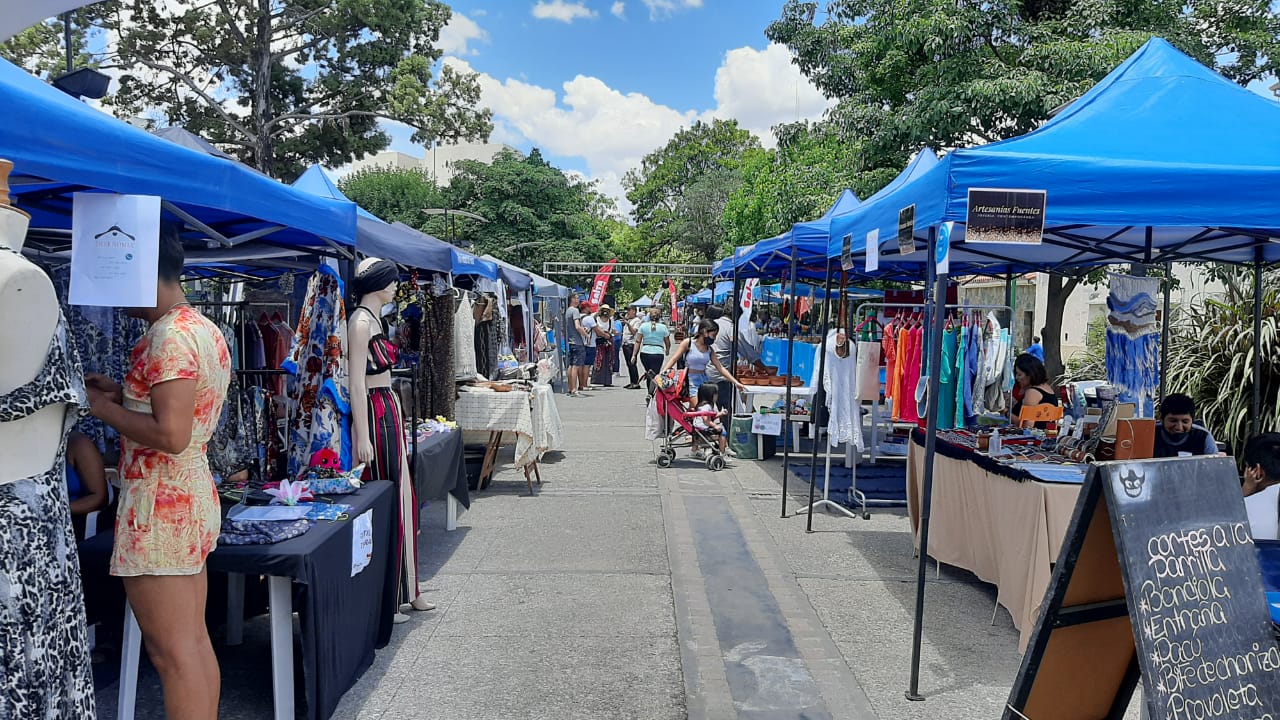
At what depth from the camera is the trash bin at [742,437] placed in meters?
10.4

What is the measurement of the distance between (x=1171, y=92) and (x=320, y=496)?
16.6 ft

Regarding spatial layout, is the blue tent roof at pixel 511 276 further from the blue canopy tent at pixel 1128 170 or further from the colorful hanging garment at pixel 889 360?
the blue canopy tent at pixel 1128 170

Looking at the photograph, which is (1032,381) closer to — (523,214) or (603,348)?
(603,348)

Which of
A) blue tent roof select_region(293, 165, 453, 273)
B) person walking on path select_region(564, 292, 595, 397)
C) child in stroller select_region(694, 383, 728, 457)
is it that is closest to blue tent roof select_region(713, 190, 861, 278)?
child in stroller select_region(694, 383, 728, 457)

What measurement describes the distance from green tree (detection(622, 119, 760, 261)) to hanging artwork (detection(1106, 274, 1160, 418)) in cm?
4451

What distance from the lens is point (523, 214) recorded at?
117 ft

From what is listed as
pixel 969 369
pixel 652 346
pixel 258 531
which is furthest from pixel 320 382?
pixel 652 346

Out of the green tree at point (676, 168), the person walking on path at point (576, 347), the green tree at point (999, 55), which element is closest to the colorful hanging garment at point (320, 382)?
the green tree at point (999, 55)

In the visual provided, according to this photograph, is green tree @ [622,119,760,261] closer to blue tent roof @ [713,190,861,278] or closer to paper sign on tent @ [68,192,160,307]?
blue tent roof @ [713,190,861,278]

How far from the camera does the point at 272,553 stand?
126 inches

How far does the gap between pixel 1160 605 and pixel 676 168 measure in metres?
53.3

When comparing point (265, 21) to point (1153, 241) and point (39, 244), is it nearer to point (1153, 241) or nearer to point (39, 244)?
point (39, 244)

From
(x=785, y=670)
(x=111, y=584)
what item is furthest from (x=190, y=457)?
(x=785, y=670)

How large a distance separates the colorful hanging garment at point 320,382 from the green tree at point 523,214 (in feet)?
99.3
